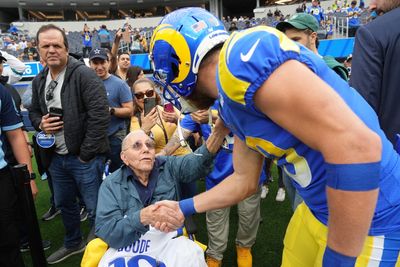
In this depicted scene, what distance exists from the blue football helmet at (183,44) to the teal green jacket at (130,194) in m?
1.12

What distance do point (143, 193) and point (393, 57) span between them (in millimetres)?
1956

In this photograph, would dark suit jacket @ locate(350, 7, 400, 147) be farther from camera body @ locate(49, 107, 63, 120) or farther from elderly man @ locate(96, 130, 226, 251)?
camera body @ locate(49, 107, 63, 120)

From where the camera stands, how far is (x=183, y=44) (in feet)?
5.31

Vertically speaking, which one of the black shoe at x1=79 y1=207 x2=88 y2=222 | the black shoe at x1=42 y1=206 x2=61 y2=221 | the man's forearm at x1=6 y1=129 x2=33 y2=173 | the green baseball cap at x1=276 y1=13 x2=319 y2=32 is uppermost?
the green baseball cap at x1=276 y1=13 x2=319 y2=32

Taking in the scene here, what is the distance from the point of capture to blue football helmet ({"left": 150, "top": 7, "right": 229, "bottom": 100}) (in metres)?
1.59

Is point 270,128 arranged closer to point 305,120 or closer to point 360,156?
point 305,120

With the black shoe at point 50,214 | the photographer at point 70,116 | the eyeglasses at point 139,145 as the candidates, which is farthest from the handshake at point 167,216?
the black shoe at point 50,214

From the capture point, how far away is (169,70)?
5.59ft

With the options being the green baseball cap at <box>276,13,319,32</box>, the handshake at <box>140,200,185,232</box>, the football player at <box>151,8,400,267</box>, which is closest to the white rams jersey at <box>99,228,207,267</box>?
the handshake at <box>140,200,185,232</box>

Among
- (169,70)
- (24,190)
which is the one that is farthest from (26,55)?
(169,70)

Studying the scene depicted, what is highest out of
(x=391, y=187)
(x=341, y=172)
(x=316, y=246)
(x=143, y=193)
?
(x=341, y=172)

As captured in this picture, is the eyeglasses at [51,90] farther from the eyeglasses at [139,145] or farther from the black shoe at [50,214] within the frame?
the black shoe at [50,214]

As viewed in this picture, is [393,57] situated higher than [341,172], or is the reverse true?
[393,57]

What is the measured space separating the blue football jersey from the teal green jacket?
1445 mm
